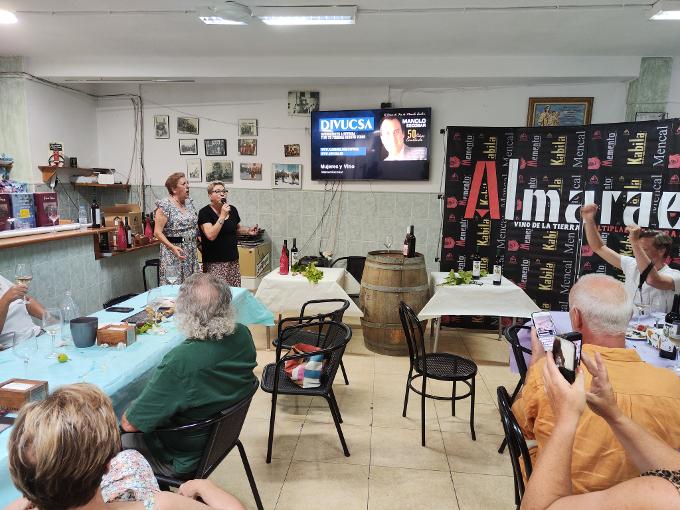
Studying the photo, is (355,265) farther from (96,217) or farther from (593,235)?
(96,217)

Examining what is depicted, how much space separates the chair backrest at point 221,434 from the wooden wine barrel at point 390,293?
2.24 meters

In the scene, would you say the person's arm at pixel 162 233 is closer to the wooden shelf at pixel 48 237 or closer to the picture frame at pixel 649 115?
the wooden shelf at pixel 48 237

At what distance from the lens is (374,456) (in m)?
2.52

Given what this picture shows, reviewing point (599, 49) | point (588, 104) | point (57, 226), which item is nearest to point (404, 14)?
point (599, 49)

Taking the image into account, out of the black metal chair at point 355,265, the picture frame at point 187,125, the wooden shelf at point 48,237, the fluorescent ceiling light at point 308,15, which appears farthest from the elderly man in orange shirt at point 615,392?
the picture frame at point 187,125

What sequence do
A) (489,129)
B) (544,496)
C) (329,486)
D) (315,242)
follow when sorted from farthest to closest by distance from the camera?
1. (315,242)
2. (489,129)
3. (329,486)
4. (544,496)

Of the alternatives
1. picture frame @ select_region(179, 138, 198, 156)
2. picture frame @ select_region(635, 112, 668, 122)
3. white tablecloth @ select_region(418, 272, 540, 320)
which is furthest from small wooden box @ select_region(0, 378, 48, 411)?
picture frame @ select_region(635, 112, 668, 122)

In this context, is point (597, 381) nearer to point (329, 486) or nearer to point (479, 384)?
point (329, 486)

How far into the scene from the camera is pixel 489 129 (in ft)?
15.4

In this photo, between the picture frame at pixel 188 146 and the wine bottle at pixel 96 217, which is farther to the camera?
the picture frame at pixel 188 146

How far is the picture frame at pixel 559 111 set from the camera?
487 cm

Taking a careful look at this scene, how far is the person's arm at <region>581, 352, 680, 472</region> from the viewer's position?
1021mm

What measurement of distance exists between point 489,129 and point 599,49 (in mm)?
1282

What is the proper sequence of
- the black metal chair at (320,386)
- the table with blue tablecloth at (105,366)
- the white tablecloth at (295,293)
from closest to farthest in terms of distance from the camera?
the table with blue tablecloth at (105,366) < the black metal chair at (320,386) < the white tablecloth at (295,293)
